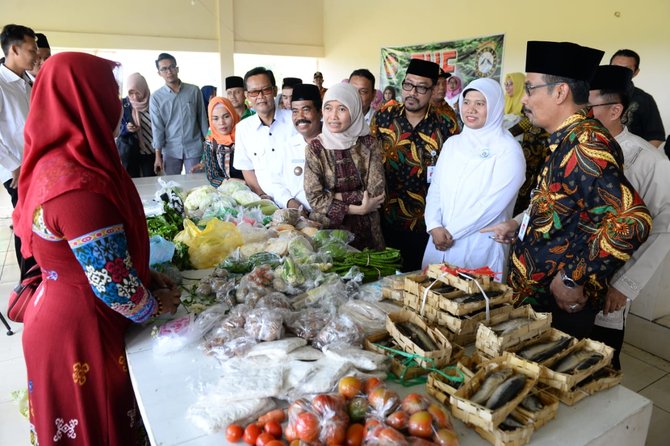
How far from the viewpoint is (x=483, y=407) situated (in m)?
1.04

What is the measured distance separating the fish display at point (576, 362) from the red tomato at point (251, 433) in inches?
31.4

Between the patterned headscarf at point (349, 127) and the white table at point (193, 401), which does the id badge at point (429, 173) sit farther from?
the white table at point (193, 401)

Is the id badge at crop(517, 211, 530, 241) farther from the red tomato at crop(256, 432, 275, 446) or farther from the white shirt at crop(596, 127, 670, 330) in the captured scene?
the red tomato at crop(256, 432, 275, 446)

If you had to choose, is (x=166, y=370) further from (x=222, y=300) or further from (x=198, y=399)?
(x=222, y=300)

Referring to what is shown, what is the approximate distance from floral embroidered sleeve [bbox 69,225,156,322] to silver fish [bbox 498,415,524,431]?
107cm

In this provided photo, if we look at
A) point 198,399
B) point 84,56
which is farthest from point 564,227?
point 84,56

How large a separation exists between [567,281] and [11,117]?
12.9ft

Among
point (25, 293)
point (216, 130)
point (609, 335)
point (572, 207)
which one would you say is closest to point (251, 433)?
point (25, 293)

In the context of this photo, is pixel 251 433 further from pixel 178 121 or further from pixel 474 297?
pixel 178 121

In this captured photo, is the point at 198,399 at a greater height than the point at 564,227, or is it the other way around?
the point at 564,227

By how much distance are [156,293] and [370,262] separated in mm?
901

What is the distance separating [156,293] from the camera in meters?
1.64

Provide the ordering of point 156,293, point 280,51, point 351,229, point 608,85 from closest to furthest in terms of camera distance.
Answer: point 156,293 → point 608,85 → point 351,229 → point 280,51

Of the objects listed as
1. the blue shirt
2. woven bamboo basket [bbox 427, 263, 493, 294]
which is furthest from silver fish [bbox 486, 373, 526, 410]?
the blue shirt
